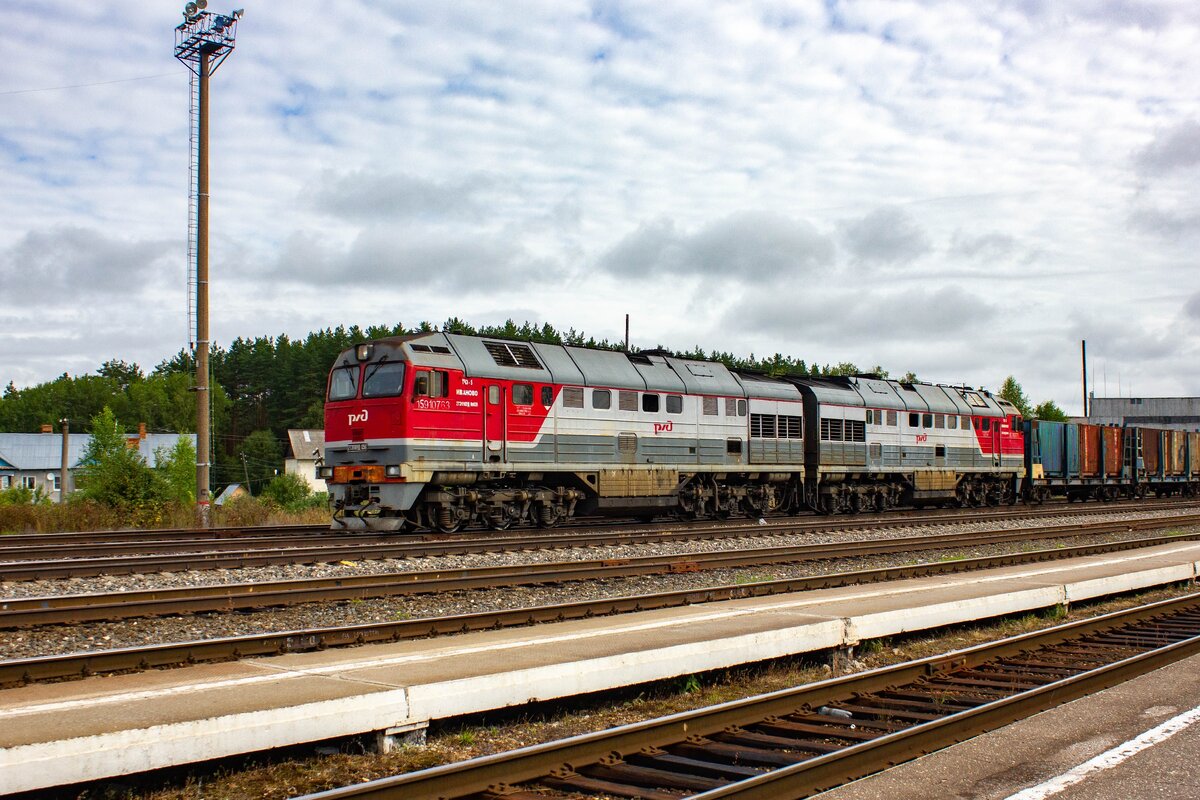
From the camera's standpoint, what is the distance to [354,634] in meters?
9.63

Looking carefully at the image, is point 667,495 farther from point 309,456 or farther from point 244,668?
point 309,456

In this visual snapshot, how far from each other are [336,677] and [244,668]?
1.04m

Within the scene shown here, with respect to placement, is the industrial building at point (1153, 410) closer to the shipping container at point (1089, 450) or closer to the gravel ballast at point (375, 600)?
the shipping container at point (1089, 450)

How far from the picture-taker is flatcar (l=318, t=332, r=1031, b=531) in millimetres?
20094

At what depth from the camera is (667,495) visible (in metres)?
25.1

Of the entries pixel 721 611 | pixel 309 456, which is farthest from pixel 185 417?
pixel 721 611

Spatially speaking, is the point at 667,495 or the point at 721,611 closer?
the point at 721,611

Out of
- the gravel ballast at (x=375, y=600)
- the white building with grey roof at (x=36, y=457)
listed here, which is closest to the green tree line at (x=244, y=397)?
the white building with grey roof at (x=36, y=457)

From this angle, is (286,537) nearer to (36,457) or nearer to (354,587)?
(354,587)

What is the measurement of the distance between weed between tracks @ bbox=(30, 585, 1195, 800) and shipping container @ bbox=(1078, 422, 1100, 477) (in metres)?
34.7

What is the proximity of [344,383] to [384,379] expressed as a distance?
1545 millimetres

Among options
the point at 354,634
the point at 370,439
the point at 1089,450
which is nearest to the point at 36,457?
the point at 370,439

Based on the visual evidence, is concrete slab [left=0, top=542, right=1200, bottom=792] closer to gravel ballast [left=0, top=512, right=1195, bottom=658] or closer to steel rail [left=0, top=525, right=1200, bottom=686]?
steel rail [left=0, top=525, right=1200, bottom=686]

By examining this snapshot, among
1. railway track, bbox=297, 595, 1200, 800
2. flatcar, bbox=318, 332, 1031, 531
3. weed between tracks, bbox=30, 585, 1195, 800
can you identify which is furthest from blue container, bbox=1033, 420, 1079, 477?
railway track, bbox=297, 595, 1200, 800
